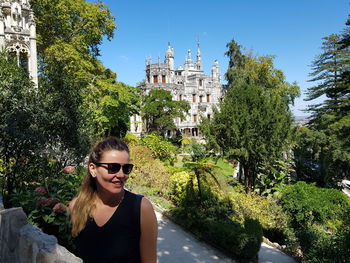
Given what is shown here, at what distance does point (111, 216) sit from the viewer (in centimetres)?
238

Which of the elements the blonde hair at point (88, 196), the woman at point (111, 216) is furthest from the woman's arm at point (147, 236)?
the blonde hair at point (88, 196)

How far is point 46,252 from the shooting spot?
114 inches

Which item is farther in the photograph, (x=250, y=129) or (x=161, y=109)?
(x=161, y=109)

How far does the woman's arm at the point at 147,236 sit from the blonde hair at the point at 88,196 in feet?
1.81

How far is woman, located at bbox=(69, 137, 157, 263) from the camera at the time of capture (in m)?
2.28

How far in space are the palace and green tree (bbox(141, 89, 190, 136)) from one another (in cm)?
394

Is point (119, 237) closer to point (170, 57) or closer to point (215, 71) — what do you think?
point (170, 57)

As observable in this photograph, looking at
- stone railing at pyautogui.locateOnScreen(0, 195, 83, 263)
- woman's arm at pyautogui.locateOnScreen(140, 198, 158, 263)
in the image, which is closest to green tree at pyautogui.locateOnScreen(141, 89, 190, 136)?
stone railing at pyautogui.locateOnScreen(0, 195, 83, 263)

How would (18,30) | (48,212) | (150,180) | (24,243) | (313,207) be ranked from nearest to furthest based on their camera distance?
(24,243) → (48,212) → (313,207) → (150,180) → (18,30)

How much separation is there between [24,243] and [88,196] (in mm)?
1555

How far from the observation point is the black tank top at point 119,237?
2279 mm

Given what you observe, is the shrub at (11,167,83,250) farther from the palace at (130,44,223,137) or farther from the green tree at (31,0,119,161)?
the palace at (130,44,223,137)

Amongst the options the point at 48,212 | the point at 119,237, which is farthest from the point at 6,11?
the point at 119,237

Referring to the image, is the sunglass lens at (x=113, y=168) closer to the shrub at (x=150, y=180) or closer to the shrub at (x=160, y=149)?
the shrub at (x=150, y=180)
